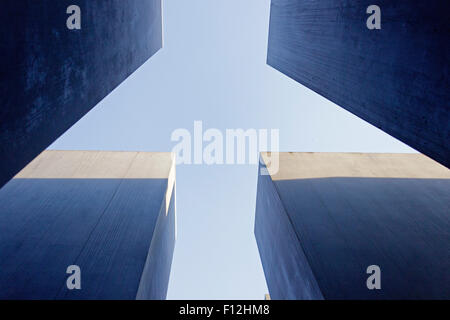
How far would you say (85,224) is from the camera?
32.2 feet

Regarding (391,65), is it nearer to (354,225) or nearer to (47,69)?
(354,225)

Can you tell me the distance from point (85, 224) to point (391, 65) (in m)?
10.3

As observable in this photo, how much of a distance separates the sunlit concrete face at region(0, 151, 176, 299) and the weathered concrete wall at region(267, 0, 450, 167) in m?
7.66

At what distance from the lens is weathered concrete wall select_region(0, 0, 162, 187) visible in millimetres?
4305

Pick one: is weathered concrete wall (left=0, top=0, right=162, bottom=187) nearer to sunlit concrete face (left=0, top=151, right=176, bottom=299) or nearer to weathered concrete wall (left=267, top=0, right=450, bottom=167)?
sunlit concrete face (left=0, top=151, right=176, bottom=299)

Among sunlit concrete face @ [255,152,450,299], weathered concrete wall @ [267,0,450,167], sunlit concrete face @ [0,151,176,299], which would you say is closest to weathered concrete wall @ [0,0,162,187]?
sunlit concrete face @ [0,151,176,299]

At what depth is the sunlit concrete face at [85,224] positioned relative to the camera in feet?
25.3

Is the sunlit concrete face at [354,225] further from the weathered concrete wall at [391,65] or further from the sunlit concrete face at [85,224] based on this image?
the sunlit concrete face at [85,224]

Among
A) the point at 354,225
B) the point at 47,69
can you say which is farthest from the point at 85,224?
the point at 354,225

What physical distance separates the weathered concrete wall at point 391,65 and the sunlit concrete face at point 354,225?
3.99 metres

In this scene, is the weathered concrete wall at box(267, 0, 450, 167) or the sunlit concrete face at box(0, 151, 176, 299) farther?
the sunlit concrete face at box(0, 151, 176, 299)
